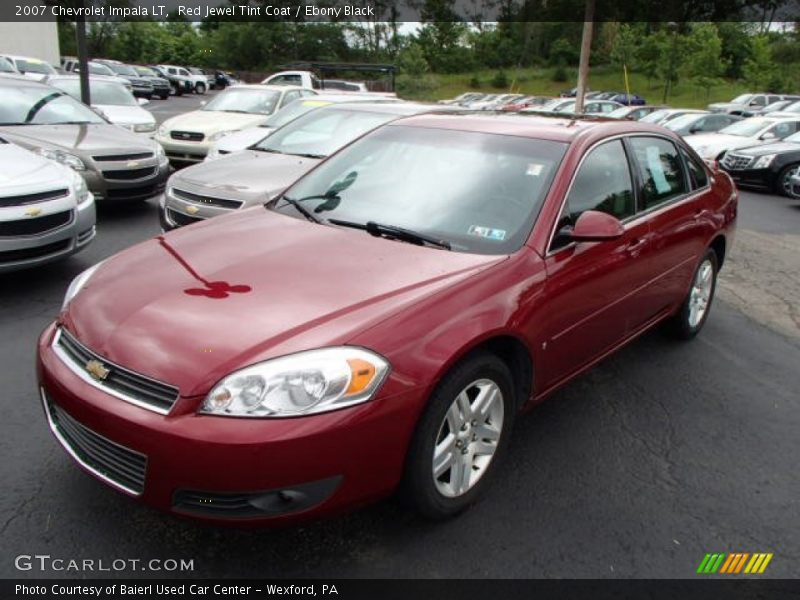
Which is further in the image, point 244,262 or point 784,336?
point 784,336

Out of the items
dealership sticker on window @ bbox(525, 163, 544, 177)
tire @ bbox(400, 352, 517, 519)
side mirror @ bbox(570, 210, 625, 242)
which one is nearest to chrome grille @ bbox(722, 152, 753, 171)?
dealership sticker on window @ bbox(525, 163, 544, 177)

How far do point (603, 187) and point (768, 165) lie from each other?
1142 cm

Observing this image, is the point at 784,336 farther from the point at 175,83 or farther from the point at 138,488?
the point at 175,83

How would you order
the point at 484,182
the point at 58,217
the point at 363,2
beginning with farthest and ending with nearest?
the point at 363,2 < the point at 58,217 < the point at 484,182

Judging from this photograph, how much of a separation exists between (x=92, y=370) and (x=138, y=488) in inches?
17.9

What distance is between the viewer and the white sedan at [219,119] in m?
10.8

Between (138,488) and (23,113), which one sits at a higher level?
(23,113)

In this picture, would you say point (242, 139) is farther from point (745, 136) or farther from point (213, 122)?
point (745, 136)

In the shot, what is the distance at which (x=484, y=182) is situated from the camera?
11.0 feet

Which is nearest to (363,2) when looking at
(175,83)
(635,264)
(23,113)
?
(175,83)

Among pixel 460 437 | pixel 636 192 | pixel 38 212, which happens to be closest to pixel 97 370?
pixel 460 437

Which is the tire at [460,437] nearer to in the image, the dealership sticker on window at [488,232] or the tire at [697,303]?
the dealership sticker on window at [488,232]

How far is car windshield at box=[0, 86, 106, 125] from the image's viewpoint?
7875mm

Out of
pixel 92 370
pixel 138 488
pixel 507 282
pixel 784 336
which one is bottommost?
pixel 784 336
